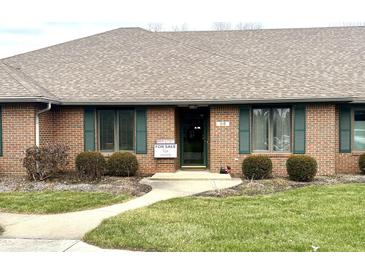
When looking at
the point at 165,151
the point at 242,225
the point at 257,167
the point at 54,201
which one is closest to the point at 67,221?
the point at 54,201

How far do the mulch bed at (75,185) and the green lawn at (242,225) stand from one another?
7.15 feet

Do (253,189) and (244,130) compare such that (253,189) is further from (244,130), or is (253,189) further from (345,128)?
(345,128)

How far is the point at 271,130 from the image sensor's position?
1491 centimetres

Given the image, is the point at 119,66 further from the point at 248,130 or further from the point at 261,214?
the point at 261,214

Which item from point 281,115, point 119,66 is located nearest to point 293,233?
point 281,115

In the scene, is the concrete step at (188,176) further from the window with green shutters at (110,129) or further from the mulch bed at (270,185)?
the window with green shutters at (110,129)

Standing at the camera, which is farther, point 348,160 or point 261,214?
point 348,160

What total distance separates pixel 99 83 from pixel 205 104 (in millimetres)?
4487

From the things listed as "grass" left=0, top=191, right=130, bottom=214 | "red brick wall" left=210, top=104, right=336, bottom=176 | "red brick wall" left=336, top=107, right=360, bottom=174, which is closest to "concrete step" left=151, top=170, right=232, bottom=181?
"red brick wall" left=210, top=104, right=336, bottom=176

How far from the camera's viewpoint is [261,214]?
8172 millimetres

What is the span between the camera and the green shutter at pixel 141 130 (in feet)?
49.4

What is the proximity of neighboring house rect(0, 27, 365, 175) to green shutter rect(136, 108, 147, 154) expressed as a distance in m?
0.04

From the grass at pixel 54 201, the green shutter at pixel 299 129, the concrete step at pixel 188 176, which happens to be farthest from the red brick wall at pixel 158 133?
the grass at pixel 54 201

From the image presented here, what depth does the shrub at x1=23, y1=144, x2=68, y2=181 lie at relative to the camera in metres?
13.0
